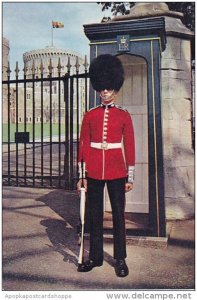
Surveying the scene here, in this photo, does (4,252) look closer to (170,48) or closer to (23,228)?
(23,228)

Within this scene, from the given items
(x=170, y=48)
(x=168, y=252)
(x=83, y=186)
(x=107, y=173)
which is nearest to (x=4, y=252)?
(x=83, y=186)

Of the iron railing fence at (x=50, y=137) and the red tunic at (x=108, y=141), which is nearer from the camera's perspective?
Answer: the red tunic at (x=108, y=141)

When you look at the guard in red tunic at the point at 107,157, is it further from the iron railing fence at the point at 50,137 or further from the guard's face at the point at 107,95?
the iron railing fence at the point at 50,137

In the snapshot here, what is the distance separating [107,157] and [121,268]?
33.6 inches

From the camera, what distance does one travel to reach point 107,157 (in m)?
3.02

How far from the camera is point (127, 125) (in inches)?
121

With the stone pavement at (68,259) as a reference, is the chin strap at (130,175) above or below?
above

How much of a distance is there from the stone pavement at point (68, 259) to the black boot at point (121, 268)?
4cm

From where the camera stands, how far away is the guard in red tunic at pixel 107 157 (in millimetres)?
3021

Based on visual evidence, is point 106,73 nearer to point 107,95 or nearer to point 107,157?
point 107,95

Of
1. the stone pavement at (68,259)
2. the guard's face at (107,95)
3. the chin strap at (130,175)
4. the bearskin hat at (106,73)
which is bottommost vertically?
the stone pavement at (68,259)

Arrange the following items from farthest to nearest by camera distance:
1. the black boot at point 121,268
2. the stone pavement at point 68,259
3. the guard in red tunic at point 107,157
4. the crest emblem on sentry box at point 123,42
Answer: the crest emblem on sentry box at point 123,42
the guard in red tunic at point 107,157
the black boot at point 121,268
the stone pavement at point 68,259

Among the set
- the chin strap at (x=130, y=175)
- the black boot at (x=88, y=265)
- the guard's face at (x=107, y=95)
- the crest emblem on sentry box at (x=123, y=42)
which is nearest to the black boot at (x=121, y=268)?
the black boot at (x=88, y=265)

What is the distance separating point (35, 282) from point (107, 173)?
97 cm
